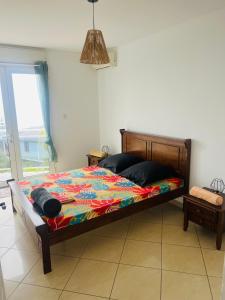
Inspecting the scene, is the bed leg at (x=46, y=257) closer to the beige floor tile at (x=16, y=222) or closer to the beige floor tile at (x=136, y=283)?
the beige floor tile at (x=136, y=283)

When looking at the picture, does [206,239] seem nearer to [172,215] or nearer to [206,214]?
[206,214]

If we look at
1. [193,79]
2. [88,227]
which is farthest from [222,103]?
[88,227]

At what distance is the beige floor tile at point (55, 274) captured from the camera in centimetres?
202

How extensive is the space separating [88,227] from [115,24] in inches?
96.4

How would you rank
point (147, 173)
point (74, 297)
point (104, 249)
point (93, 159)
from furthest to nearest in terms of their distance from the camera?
point (93, 159) < point (147, 173) < point (104, 249) < point (74, 297)

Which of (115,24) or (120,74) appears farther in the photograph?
(120,74)

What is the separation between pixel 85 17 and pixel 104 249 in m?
2.60

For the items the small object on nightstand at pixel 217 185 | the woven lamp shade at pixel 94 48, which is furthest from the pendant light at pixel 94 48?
the small object on nightstand at pixel 217 185

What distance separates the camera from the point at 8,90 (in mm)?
3920

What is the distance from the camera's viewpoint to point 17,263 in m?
2.29

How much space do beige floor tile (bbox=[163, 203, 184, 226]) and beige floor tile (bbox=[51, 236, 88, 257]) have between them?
1.11 m

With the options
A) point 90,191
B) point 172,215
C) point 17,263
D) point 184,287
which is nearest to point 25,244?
point 17,263

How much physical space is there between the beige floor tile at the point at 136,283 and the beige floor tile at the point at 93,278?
0.07 meters

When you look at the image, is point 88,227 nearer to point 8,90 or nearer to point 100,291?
point 100,291
